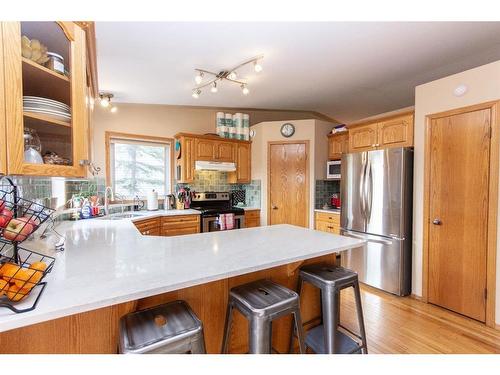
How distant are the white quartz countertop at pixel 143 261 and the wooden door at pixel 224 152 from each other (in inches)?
90.6

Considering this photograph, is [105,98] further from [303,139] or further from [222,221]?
[303,139]

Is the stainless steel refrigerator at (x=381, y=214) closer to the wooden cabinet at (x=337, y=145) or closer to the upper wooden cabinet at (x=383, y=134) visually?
the upper wooden cabinet at (x=383, y=134)

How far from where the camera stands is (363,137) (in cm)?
300

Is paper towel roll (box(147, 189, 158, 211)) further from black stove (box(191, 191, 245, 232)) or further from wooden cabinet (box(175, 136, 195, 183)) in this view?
black stove (box(191, 191, 245, 232))

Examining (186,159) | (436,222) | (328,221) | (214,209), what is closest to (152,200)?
(186,159)

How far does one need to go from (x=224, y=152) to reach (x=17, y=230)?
126 inches

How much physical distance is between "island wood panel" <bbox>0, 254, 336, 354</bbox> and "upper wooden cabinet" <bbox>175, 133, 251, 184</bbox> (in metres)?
2.57

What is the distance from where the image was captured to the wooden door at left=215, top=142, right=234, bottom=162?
395cm

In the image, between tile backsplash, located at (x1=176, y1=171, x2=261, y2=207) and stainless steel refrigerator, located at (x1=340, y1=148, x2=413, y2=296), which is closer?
stainless steel refrigerator, located at (x1=340, y1=148, x2=413, y2=296)

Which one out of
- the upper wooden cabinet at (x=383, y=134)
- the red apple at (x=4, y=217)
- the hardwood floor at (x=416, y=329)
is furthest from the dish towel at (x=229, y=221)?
the red apple at (x=4, y=217)

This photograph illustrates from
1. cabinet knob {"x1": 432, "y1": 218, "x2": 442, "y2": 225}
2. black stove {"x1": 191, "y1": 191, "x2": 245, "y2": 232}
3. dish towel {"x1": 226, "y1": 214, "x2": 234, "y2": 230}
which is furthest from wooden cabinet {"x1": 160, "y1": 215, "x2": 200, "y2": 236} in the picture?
cabinet knob {"x1": 432, "y1": 218, "x2": 442, "y2": 225}
